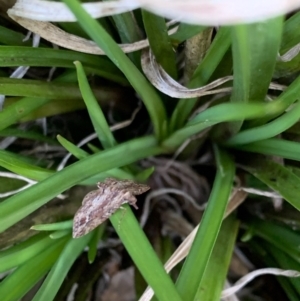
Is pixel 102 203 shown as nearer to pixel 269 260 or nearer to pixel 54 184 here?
pixel 54 184

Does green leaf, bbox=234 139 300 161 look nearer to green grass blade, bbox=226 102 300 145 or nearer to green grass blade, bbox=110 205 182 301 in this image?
green grass blade, bbox=226 102 300 145

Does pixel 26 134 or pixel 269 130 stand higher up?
pixel 26 134

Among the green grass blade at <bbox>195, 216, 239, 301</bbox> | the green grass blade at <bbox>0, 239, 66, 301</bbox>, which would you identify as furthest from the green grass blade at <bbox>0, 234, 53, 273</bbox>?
the green grass blade at <bbox>195, 216, 239, 301</bbox>

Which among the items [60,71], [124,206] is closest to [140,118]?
[60,71]

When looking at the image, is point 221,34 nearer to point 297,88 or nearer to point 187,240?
point 297,88

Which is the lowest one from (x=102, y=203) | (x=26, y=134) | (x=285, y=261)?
(x=285, y=261)

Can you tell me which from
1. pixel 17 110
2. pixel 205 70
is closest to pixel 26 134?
pixel 17 110
